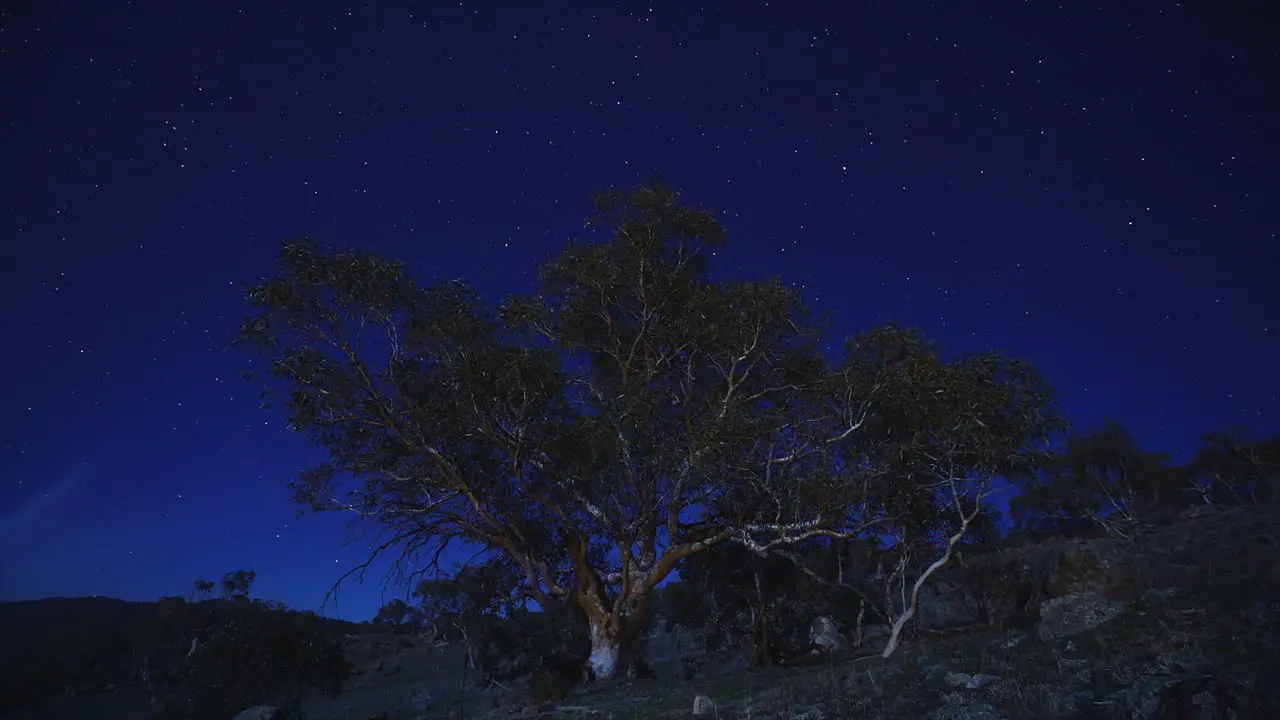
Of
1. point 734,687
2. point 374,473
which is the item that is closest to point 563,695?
point 734,687

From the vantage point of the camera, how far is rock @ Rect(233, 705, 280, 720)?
25.5 metres

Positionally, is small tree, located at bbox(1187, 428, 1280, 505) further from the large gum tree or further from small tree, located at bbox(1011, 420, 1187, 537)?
the large gum tree

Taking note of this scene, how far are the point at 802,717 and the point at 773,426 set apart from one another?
12162 millimetres

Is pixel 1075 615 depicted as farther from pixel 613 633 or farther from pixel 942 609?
pixel 942 609

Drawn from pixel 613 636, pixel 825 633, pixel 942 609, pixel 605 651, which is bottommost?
pixel 825 633

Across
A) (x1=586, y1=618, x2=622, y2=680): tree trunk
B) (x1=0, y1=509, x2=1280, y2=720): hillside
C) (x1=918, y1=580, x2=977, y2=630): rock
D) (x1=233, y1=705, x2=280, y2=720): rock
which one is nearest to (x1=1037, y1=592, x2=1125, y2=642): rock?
(x1=0, y1=509, x2=1280, y2=720): hillside

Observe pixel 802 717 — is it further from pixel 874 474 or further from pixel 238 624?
pixel 238 624

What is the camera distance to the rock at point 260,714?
2555 cm

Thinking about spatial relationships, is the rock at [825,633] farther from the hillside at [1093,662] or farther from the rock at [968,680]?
the rock at [968,680]

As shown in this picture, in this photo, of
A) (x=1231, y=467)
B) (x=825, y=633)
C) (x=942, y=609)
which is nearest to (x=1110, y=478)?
(x=1231, y=467)

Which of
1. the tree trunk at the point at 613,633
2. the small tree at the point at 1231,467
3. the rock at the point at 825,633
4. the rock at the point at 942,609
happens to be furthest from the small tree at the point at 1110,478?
the tree trunk at the point at 613,633

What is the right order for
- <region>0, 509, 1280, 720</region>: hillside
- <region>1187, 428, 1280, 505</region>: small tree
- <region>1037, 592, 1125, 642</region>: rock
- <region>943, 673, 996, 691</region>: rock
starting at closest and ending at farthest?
<region>0, 509, 1280, 720</region>: hillside < <region>943, 673, 996, 691</region>: rock < <region>1037, 592, 1125, 642</region>: rock < <region>1187, 428, 1280, 505</region>: small tree

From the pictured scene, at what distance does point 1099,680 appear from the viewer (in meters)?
9.04

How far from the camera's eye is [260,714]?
84.4 feet
